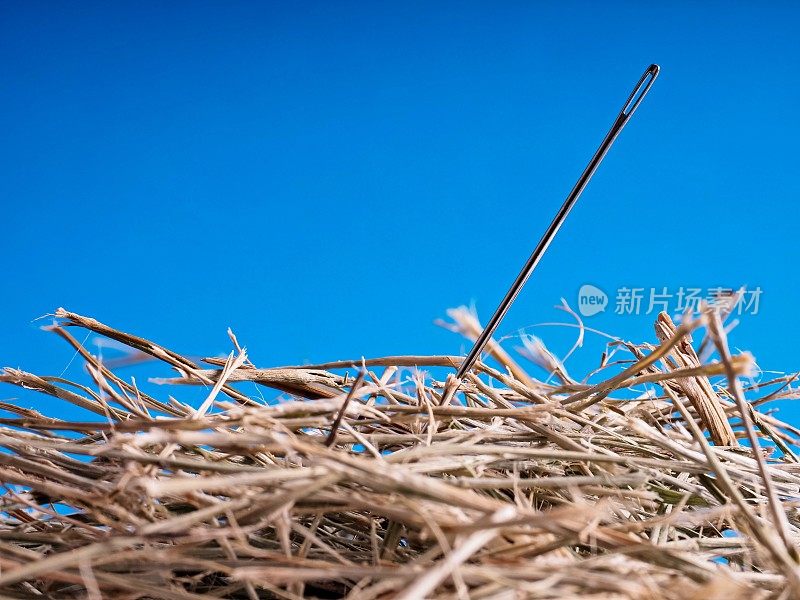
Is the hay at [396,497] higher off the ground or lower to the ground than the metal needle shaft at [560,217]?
lower

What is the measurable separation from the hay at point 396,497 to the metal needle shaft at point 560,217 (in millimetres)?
40

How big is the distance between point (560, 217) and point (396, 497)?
22 cm

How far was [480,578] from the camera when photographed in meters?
0.28

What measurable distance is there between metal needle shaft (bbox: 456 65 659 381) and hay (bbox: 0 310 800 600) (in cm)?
4

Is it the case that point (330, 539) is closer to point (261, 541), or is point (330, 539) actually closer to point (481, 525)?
point (261, 541)

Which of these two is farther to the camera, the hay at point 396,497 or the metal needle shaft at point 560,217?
the metal needle shaft at point 560,217

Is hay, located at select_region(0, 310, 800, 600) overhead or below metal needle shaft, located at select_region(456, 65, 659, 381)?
below

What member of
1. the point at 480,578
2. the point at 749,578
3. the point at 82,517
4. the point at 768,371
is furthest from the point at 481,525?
the point at 768,371

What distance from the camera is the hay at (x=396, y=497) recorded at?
273 mm

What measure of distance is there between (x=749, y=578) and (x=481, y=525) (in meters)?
0.13

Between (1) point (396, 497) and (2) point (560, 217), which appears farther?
(2) point (560, 217)

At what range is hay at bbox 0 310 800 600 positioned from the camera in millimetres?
273

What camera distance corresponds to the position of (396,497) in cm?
31

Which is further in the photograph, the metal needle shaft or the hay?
the metal needle shaft
